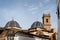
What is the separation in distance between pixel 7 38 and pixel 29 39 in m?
1.73

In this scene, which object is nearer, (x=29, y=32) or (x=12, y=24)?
(x=29, y=32)

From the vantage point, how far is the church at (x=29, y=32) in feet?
45.3

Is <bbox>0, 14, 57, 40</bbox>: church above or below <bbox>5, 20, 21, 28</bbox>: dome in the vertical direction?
below

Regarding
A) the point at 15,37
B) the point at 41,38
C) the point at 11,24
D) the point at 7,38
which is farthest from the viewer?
the point at 11,24

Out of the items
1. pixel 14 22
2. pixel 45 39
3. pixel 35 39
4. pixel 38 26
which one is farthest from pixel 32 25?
pixel 35 39

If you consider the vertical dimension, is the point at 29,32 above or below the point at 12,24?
below

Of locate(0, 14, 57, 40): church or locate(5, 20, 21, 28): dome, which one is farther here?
locate(5, 20, 21, 28): dome

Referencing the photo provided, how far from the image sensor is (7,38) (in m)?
14.9

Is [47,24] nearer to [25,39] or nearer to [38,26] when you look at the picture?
[38,26]

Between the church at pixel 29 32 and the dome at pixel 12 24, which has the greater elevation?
the dome at pixel 12 24

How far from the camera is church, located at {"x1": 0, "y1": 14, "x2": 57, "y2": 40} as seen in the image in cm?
1382

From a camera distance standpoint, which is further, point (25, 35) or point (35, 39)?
point (35, 39)

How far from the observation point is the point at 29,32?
63.8ft

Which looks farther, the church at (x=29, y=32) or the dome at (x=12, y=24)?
the dome at (x=12, y=24)
